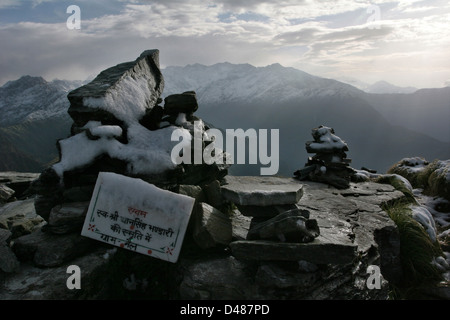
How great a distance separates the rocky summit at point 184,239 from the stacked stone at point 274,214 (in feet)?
0.06

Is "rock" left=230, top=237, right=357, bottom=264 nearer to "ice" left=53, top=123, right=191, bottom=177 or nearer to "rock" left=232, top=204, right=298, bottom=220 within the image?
"rock" left=232, top=204, right=298, bottom=220

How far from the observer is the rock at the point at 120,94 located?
6020 mm

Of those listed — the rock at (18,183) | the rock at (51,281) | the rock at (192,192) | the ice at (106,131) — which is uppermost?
the ice at (106,131)

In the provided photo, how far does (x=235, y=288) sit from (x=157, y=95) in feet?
16.4

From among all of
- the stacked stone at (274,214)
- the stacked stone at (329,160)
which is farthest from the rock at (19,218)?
the stacked stone at (329,160)

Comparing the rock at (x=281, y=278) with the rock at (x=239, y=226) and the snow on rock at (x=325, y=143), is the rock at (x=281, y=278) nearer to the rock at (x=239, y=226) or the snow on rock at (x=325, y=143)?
the rock at (x=239, y=226)

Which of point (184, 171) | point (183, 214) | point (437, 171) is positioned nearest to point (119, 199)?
point (183, 214)

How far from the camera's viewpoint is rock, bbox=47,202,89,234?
5395mm

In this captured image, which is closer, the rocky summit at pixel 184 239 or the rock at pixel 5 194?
the rocky summit at pixel 184 239

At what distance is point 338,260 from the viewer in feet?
14.7

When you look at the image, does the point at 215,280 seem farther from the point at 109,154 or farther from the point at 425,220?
the point at 425,220

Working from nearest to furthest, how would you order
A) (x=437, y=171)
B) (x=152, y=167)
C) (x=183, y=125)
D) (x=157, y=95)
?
(x=152, y=167)
(x=183, y=125)
(x=157, y=95)
(x=437, y=171)
